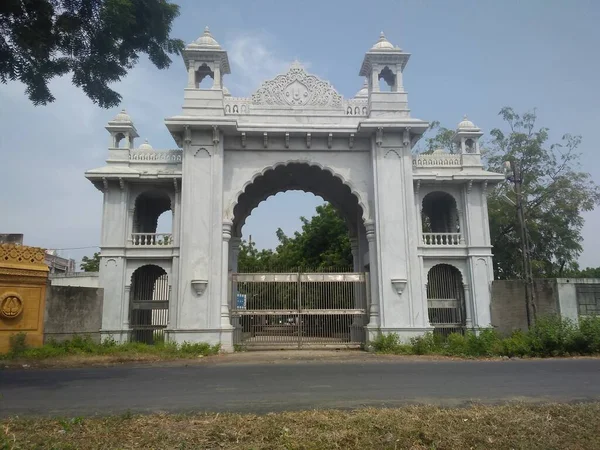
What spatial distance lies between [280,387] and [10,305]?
983cm

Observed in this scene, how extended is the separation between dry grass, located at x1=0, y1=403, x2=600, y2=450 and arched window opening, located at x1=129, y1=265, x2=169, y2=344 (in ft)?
38.1

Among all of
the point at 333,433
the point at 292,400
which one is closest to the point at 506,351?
the point at 292,400

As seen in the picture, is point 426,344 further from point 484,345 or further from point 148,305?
point 148,305

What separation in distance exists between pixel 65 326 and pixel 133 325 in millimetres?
2385

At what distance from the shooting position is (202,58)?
16938 millimetres

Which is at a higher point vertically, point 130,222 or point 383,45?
point 383,45

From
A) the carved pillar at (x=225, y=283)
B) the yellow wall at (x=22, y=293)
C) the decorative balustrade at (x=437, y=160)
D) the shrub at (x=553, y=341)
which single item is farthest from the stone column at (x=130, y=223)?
the shrub at (x=553, y=341)

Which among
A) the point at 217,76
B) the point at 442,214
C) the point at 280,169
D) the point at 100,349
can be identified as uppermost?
the point at 217,76

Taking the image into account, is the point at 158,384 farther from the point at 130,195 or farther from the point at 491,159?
the point at 491,159

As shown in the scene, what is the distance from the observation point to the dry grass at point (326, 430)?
4.69 metres

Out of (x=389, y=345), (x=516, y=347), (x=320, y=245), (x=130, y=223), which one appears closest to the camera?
(x=516, y=347)

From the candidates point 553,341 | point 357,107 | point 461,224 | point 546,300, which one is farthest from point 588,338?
point 357,107

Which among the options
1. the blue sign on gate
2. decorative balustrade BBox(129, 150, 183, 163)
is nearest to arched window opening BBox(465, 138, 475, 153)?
the blue sign on gate

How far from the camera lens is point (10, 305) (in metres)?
13.6
